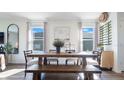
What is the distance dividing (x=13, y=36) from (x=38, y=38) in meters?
1.22

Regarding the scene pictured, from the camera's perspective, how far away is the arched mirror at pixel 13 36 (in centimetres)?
809

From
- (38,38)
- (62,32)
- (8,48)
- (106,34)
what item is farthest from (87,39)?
(8,48)

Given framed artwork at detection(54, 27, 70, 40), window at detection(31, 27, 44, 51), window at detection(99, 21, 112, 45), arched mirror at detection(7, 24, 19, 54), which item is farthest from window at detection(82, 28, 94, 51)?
arched mirror at detection(7, 24, 19, 54)

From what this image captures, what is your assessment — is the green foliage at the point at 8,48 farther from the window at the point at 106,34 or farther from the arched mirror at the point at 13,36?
the window at the point at 106,34

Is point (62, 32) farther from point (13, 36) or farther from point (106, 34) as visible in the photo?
point (13, 36)

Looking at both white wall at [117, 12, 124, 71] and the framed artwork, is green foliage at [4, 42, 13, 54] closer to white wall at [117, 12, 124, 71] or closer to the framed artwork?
the framed artwork

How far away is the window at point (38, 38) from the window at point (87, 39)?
2032mm

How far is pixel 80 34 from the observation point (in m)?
8.02

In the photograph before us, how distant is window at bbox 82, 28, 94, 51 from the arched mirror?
3242 mm

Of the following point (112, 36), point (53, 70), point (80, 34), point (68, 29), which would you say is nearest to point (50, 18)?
point (68, 29)

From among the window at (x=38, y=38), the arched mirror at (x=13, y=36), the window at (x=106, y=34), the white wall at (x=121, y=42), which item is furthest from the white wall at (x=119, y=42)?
the arched mirror at (x=13, y=36)

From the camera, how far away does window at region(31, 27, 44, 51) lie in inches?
324
